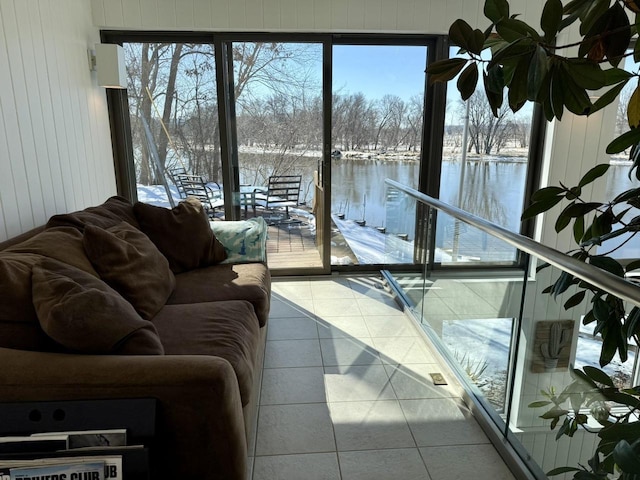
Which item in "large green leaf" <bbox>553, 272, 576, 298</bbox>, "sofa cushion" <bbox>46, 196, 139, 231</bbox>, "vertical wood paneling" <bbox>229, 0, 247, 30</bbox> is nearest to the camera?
"large green leaf" <bbox>553, 272, 576, 298</bbox>

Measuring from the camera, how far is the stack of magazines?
1173 mm

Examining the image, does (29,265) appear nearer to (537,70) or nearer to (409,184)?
(537,70)

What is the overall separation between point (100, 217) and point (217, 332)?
3.51ft

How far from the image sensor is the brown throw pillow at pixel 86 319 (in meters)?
1.31

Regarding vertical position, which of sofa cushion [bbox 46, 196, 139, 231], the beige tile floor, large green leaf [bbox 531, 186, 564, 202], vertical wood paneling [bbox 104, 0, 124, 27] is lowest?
the beige tile floor

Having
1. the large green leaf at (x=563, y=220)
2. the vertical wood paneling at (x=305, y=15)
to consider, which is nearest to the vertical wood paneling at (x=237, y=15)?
the vertical wood paneling at (x=305, y=15)

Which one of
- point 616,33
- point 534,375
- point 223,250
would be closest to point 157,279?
point 223,250

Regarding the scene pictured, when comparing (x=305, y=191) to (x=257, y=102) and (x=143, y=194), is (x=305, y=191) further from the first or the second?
(x=143, y=194)

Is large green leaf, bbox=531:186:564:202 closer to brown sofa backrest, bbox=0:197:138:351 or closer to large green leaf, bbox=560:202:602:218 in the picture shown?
large green leaf, bbox=560:202:602:218

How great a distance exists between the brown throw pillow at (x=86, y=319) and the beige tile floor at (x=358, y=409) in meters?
0.80

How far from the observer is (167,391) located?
1.25 meters

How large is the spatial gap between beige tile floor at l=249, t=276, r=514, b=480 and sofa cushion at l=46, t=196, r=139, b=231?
1217 mm

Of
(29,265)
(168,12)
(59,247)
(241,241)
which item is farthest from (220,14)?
(29,265)

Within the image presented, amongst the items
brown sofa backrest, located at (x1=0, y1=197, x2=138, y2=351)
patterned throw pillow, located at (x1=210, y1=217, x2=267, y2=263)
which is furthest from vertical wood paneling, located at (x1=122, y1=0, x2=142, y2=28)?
brown sofa backrest, located at (x1=0, y1=197, x2=138, y2=351)
